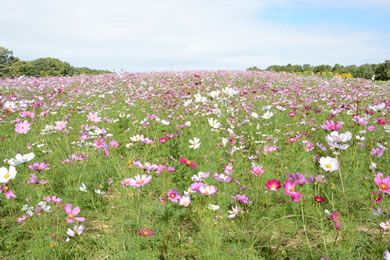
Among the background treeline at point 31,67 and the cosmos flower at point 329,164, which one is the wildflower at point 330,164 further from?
the background treeline at point 31,67

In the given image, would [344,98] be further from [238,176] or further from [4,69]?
[4,69]

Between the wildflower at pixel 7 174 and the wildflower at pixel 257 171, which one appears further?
the wildflower at pixel 257 171

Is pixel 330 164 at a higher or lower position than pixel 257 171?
higher

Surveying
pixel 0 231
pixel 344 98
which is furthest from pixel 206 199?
pixel 344 98

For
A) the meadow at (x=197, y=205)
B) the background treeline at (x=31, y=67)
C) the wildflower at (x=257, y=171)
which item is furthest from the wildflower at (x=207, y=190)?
the background treeline at (x=31, y=67)

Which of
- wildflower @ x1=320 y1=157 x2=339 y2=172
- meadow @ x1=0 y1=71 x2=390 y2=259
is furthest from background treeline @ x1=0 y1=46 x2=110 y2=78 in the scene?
wildflower @ x1=320 y1=157 x2=339 y2=172

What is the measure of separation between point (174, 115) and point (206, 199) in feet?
8.74

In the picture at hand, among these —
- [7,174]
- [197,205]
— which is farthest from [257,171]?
[7,174]

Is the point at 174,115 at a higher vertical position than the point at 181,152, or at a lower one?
higher

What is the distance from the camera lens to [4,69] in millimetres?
40688

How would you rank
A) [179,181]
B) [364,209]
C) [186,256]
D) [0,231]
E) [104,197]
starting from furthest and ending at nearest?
1. [179,181]
2. [104,197]
3. [364,209]
4. [0,231]
5. [186,256]

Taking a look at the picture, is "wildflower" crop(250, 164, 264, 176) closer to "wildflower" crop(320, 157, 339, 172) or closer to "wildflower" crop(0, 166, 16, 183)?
"wildflower" crop(320, 157, 339, 172)

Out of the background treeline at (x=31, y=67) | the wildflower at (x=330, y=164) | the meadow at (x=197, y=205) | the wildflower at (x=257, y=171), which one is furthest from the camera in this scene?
the background treeline at (x=31, y=67)

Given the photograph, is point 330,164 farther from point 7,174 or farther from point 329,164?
point 7,174
